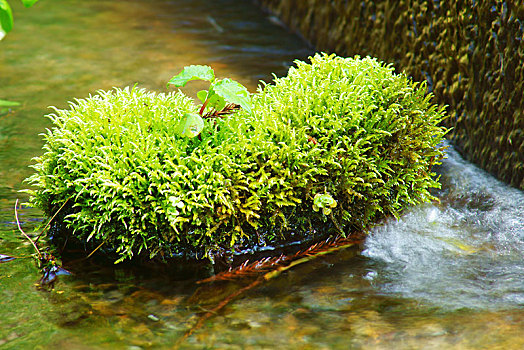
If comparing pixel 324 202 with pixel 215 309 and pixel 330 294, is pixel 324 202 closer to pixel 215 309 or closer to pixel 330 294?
pixel 330 294

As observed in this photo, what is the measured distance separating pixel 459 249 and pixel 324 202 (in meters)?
0.88

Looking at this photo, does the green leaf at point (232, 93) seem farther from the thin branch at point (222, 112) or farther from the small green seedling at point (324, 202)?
the small green seedling at point (324, 202)

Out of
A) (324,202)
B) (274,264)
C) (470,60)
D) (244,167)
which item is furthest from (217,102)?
(470,60)

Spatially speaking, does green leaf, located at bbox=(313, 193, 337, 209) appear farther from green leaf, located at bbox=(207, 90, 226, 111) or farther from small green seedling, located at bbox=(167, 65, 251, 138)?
green leaf, located at bbox=(207, 90, 226, 111)

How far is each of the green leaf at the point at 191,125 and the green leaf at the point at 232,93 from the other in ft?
0.55

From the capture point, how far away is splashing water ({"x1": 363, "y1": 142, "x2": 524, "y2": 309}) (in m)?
2.71

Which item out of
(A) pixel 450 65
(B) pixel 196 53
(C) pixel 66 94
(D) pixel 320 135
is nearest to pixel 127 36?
(B) pixel 196 53

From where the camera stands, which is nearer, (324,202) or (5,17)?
(5,17)

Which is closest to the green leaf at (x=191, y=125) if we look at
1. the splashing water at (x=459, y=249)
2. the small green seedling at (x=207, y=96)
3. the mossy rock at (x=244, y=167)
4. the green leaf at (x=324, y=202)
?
the small green seedling at (x=207, y=96)

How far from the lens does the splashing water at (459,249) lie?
107 inches

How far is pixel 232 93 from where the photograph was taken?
2.78 metres

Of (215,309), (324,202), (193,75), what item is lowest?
(215,309)

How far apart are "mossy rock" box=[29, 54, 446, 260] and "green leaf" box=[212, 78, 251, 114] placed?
18cm

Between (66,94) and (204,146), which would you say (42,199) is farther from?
(66,94)
